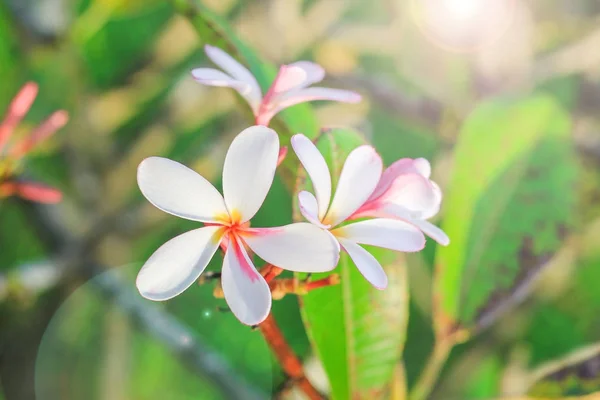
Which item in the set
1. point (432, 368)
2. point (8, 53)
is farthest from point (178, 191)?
point (8, 53)

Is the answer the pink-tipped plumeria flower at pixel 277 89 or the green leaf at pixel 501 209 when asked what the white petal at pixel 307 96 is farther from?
the green leaf at pixel 501 209

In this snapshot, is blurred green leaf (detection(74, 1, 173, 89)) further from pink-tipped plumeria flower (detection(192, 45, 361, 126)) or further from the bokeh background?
pink-tipped plumeria flower (detection(192, 45, 361, 126))

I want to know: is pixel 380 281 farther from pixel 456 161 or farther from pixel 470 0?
pixel 470 0

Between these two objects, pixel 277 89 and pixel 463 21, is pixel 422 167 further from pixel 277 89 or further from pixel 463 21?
pixel 463 21

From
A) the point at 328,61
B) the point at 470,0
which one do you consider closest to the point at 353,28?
the point at 328,61

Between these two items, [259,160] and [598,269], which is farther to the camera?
[598,269]

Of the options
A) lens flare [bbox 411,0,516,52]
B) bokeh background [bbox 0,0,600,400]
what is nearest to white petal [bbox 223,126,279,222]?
bokeh background [bbox 0,0,600,400]

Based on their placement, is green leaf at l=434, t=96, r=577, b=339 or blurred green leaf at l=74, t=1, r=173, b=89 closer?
green leaf at l=434, t=96, r=577, b=339
